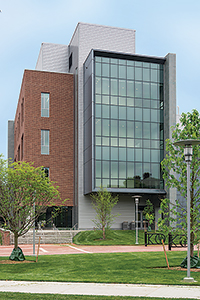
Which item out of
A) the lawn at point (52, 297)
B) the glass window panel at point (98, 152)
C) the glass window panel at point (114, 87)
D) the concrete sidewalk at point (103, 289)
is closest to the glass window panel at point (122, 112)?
the glass window panel at point (114, 87)

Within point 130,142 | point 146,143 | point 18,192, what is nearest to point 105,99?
point 130,142

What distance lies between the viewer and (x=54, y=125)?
44906mm

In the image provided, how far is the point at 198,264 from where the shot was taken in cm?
1530

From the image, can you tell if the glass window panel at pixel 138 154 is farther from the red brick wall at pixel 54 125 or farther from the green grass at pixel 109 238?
the green grass at pixel 109 238

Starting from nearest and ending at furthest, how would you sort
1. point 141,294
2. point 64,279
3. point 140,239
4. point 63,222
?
point 141,294, point 64,279, point 140,239, point 63,222

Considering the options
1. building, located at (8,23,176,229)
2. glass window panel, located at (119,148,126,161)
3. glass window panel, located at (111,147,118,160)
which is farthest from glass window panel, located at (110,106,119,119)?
glass window panel, located at (119,148,126,161)

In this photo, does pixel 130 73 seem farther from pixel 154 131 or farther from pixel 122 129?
pixel 154 131

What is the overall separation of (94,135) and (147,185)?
8.13 meters

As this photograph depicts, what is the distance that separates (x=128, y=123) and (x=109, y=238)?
1335 cm

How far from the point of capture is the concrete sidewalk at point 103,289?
33.1ft

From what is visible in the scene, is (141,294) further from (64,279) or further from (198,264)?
(198,264)

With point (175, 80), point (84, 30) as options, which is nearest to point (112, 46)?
point (84, 30)

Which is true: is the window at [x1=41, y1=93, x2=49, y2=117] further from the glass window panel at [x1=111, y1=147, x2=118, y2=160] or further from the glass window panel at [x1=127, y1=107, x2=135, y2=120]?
the glass window panel at [x1=127, y1=107, x2=135, y2=120]

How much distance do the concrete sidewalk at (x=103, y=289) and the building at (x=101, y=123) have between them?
28.6 meters
